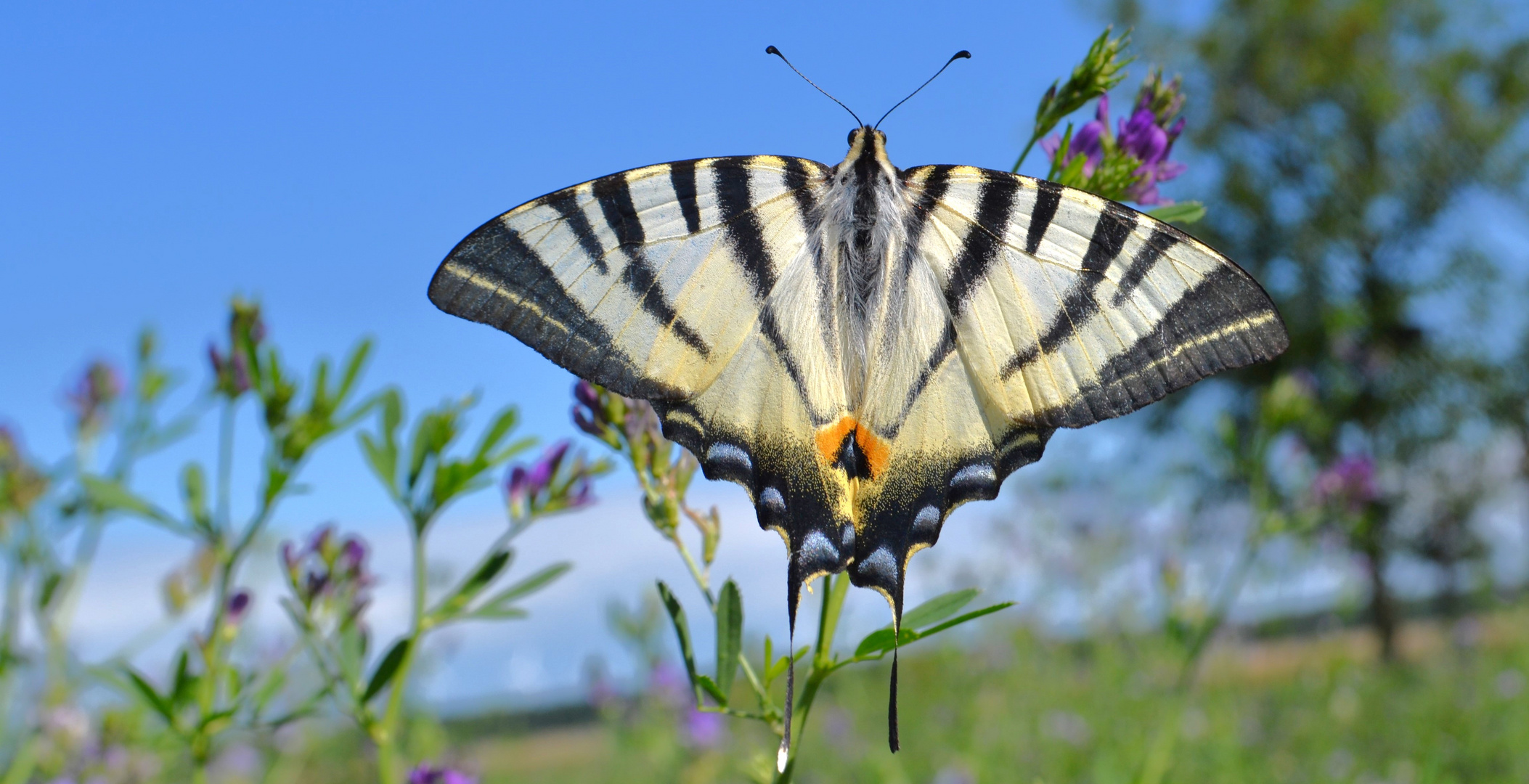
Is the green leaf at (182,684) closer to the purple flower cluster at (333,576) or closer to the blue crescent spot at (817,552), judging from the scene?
the purple flower cluster at (333,576)

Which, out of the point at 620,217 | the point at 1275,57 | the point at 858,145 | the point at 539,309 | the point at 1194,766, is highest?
the point at 1275,57

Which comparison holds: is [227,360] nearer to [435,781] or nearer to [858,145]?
[435,781]

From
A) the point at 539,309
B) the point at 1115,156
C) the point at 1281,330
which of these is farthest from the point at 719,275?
the point at 1281,330

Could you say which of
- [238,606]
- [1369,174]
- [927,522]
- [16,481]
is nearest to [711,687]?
[927,522]

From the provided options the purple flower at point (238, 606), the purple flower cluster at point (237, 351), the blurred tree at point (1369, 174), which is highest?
the blurred tree at point (1369, 174)

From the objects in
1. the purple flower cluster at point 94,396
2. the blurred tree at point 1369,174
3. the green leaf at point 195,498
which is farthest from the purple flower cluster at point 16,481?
the blurred tree at point 1369,174

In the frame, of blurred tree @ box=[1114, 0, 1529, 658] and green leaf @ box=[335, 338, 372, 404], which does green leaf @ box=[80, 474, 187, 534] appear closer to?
green leaf @ box=[335, 338, 372, 404]
